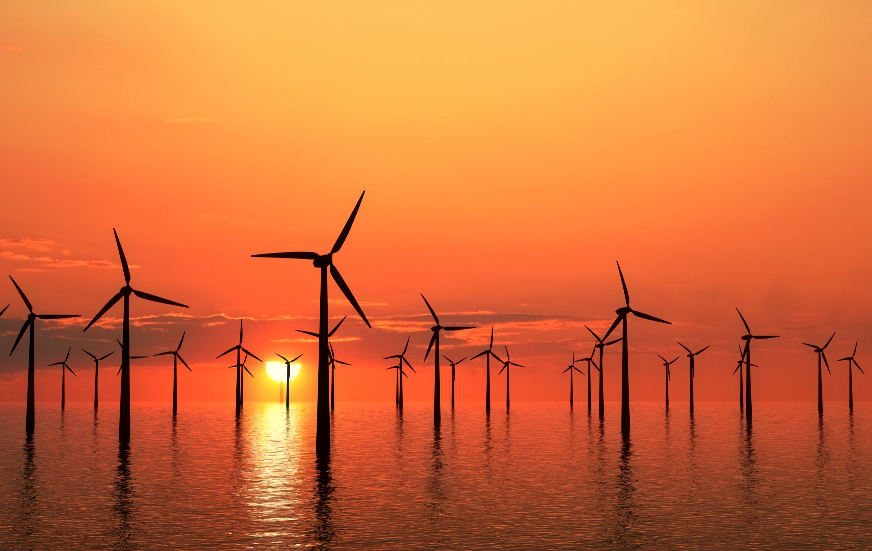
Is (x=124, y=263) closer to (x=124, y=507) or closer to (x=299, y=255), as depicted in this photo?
(x=299, y=255)

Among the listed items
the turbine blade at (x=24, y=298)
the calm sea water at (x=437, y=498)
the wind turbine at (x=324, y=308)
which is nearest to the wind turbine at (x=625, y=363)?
the calm sea water at (x=437, y=498)

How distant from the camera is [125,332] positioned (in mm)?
101500

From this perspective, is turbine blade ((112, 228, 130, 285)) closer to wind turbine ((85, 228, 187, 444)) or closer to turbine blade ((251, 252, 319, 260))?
wind turbine ((85, 228, 187, 444))

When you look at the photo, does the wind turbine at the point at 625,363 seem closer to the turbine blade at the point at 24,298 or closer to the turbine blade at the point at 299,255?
the turbine blade at the point at 299,255

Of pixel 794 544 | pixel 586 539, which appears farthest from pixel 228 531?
pixel 794 544

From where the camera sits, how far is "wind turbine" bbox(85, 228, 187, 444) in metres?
99.3

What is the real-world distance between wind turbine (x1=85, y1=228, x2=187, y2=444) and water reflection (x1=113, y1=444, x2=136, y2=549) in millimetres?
18222

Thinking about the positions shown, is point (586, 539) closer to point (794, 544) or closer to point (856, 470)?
point (794, 544)

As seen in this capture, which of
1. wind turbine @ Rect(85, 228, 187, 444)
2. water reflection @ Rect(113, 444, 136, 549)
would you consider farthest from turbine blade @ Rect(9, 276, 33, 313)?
water reflection @ Rect(113, 444, 136, 549)

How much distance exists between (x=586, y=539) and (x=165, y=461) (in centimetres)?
5368

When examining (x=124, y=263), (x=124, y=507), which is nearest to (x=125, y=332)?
(x=124, y=263)

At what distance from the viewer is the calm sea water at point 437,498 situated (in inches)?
1638

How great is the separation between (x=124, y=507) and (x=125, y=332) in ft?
174

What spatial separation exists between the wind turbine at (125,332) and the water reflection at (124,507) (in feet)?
59.8
